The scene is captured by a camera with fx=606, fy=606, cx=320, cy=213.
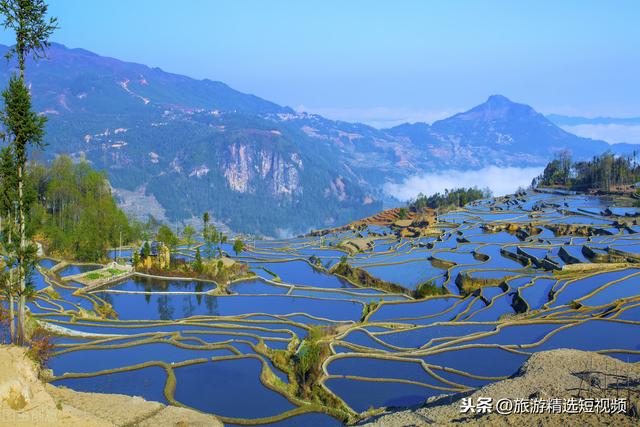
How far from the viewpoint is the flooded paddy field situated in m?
24.6

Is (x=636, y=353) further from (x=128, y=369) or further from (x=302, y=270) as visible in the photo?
(x=302, y=270)

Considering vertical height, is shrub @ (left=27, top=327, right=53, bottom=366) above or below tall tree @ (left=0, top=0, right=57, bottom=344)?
below

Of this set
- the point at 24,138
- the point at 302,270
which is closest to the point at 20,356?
the point at 24,138

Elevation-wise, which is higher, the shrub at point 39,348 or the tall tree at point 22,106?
the tall tree at point 22,106

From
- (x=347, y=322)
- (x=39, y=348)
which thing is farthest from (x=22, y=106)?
(x=347, y=322)

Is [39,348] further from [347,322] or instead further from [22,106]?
[347,322]

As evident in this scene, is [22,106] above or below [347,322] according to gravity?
above

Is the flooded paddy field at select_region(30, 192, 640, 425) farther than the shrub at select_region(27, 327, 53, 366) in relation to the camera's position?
Yes

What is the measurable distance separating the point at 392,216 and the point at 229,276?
5245cm

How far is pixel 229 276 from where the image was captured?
168 feet

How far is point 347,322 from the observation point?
36.6 m

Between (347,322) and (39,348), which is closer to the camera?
(39,348)

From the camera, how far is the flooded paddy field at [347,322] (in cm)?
2464

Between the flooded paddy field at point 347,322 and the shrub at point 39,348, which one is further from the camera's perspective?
the flooded paddy field at point 347,322
